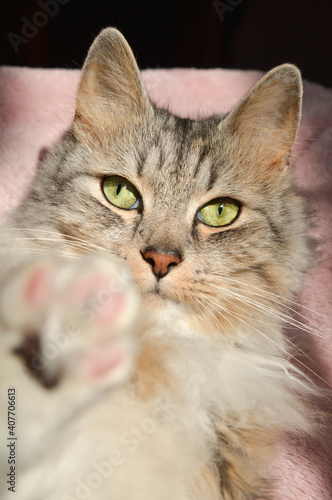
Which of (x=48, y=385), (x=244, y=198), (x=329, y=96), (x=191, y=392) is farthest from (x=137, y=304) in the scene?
(x=329, y=96)

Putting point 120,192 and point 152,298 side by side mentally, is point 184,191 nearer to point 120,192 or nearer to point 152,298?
point 120,192

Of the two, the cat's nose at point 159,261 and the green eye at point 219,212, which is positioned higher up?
the green eye at point 219,212

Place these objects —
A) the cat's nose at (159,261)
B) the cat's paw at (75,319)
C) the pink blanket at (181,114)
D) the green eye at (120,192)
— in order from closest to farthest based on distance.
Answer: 1. the cat's paw at (75,319)
2. the cat's nose at (159,261)
3. the green eye at (120,192)
4. the pink blanket at (181,114)

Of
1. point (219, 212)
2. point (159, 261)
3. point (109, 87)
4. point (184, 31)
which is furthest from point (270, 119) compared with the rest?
point (184, 31)

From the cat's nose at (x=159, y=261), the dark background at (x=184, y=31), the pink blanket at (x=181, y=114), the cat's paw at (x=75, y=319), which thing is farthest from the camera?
the dark background at (x=184, y=31)

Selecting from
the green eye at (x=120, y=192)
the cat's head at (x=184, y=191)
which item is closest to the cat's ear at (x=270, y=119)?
the cat's head at (x=184, y=191)

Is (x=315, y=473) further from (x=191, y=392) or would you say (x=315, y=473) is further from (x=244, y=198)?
(x=244, y=198)

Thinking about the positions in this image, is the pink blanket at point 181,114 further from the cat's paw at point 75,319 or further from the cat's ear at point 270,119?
the cat's paw at point 75,319
